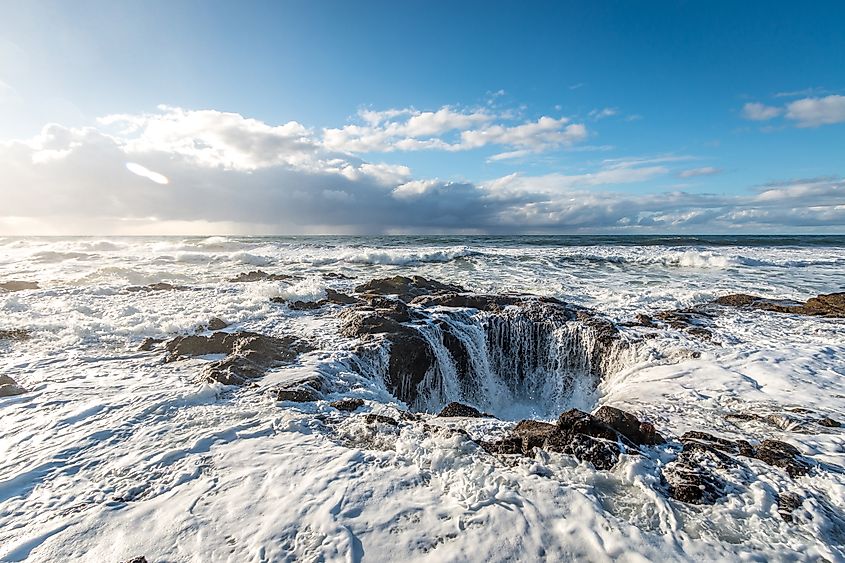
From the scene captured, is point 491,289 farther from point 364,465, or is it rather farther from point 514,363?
point 364,465

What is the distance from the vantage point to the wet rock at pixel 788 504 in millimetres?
3997

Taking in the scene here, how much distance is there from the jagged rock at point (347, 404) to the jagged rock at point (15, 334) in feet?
28.9

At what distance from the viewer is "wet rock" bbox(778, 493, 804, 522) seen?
4.00 metres

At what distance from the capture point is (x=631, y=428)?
212 inches

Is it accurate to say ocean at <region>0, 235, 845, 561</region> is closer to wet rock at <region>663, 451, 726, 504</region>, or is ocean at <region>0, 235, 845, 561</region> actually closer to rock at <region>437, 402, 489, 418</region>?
wet rock at <region>663, 451, 726, 504</region>

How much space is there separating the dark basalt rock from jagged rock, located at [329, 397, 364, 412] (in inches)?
76.3

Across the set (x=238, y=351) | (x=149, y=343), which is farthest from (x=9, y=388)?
(x=238, y=351)

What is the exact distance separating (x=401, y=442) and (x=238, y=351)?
513 cm

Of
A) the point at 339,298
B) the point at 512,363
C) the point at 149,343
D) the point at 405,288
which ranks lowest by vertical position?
the point at 512,363

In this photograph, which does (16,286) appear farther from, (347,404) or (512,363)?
(512,363)

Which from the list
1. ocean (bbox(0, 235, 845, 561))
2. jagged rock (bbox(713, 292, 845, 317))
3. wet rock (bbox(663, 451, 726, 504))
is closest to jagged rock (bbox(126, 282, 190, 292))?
ocean (bbox(0, 235, 845, 561))

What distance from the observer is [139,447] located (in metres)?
5.20

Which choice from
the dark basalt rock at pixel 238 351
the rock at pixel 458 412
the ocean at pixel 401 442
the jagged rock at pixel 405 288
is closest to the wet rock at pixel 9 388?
the ocean at pixel 401 442

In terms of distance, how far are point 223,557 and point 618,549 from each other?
3449mm
